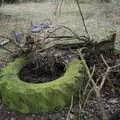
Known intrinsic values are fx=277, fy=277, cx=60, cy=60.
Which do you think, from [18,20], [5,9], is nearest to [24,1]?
[5,9]

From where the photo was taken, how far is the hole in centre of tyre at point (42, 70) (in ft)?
11.9

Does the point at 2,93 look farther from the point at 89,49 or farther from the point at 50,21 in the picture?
the point at 50,21

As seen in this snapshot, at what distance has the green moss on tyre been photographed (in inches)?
120

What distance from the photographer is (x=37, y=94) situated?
10.00ft

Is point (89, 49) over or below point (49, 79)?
over

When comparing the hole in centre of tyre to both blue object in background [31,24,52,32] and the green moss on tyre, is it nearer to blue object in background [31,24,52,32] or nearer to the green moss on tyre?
the green moss on tyre

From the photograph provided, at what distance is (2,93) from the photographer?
331cm

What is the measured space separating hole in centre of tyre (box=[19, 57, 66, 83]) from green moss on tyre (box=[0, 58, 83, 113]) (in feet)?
1.04

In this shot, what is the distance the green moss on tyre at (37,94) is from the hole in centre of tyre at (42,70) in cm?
32

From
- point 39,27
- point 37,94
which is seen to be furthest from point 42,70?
point 39,27

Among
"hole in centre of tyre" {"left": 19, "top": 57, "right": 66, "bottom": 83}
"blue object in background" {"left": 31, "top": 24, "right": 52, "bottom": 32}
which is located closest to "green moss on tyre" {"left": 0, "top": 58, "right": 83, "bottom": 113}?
"hole in centre of tyre" {"left": 19, "top": 57, "right": 66, "bottom": 83}

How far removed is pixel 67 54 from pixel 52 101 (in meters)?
1.01

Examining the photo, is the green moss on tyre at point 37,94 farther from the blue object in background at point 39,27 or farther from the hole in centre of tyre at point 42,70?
the blue object in background at point 39,27

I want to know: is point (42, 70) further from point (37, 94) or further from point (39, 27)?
point (39, 27)
